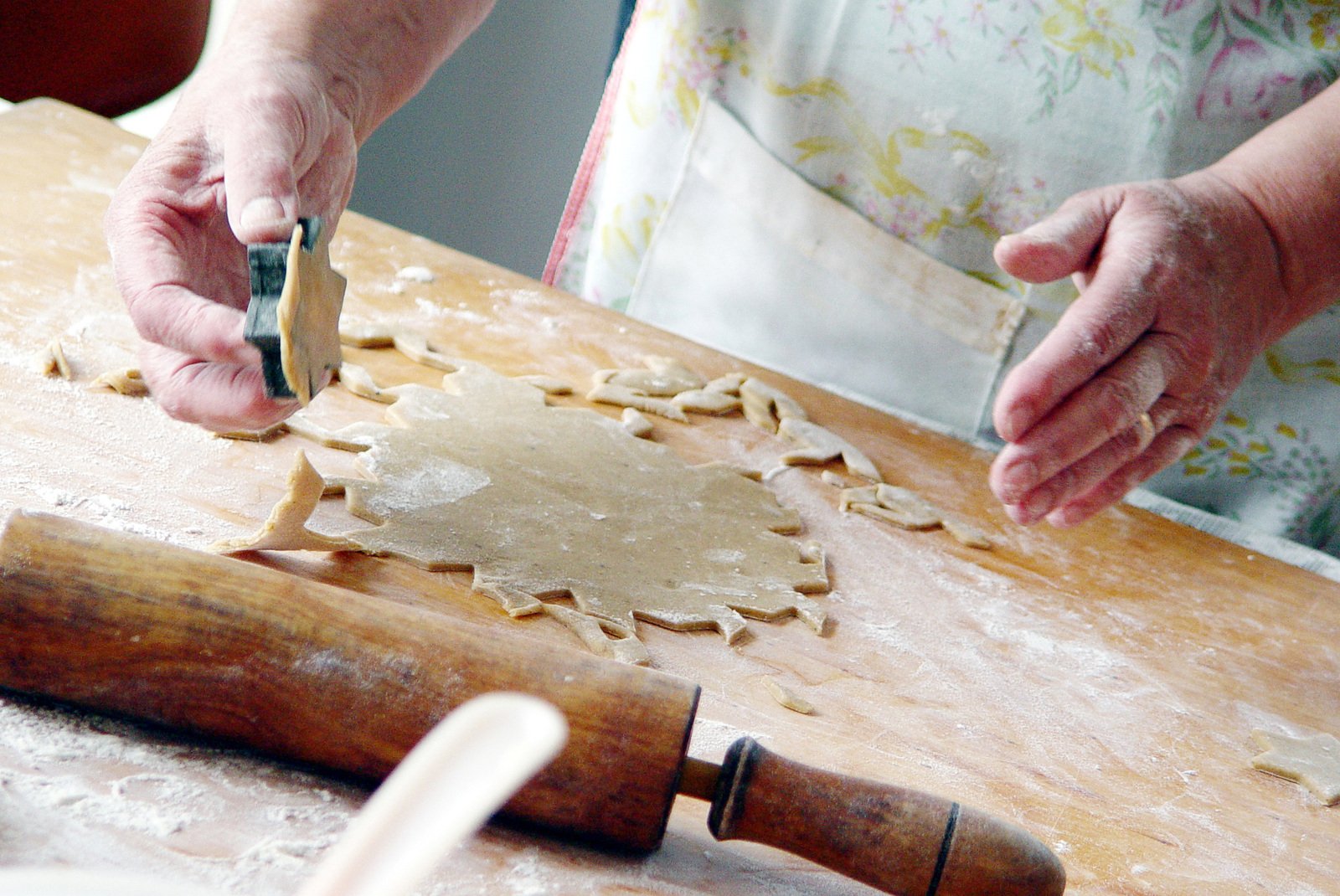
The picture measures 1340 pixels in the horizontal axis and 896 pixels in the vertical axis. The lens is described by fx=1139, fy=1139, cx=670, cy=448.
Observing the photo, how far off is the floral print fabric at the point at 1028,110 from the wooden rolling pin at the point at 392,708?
46.4 inches

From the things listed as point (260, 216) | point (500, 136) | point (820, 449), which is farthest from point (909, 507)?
point (500, 136)

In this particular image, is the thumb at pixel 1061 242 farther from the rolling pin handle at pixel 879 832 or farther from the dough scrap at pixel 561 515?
the rolling pin handle at pixel 879 832

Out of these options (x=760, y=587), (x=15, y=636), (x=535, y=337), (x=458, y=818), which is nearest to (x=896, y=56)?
(x=535, y=337)

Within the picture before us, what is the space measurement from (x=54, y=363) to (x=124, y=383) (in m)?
0.08

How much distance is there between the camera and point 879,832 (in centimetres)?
75

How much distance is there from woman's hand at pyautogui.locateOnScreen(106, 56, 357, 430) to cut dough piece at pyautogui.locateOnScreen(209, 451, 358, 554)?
73mm

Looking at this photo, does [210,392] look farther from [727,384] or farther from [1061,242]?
[1061,242]

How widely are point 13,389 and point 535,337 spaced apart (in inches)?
26.9

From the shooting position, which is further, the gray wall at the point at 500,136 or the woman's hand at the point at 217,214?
the gray wall at the point at 500,136

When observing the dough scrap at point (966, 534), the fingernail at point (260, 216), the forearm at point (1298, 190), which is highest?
the forearm at point (1298, 190)

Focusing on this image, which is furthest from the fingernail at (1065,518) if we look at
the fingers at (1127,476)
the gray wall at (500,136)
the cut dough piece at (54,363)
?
the gray wall at (500,136)

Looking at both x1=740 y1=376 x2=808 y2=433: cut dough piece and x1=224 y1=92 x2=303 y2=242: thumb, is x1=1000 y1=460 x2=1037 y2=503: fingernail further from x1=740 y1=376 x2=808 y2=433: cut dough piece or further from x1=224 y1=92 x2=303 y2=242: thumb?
x1=224 y1=92 x2=303 y2=242: thumb

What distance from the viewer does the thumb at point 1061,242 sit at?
4.20 ft

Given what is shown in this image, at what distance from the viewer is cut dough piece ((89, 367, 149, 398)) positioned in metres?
1.23
